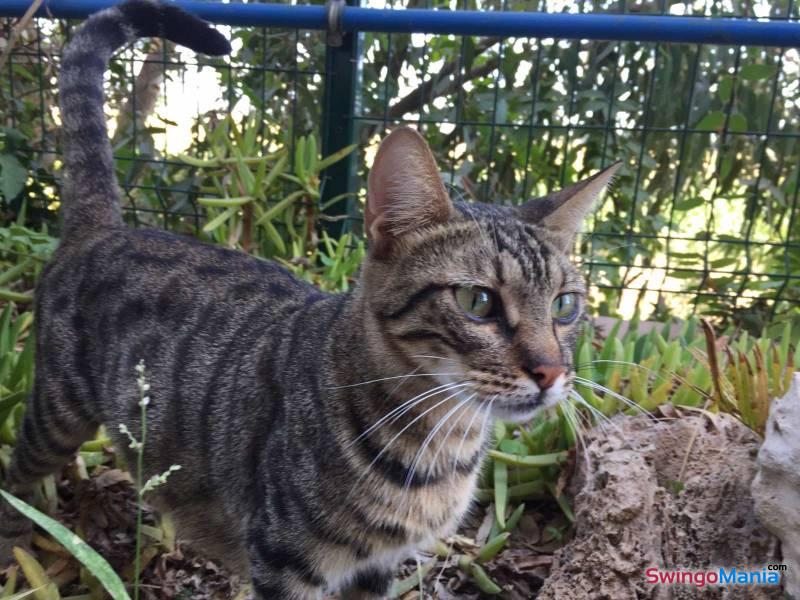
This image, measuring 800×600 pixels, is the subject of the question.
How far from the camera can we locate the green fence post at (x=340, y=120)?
3977mm

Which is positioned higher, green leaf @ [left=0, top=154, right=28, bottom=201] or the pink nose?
green leaf @ [left=0, top=154, right=28, bottom=201]

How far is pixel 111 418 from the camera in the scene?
7.68 feet

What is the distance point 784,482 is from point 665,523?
419 millimetres

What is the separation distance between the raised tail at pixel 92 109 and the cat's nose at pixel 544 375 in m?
1.65

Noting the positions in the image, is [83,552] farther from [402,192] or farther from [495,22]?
[495,22]

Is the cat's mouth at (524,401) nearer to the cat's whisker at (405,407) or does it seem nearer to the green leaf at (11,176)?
the cat's whisker at (405,407)

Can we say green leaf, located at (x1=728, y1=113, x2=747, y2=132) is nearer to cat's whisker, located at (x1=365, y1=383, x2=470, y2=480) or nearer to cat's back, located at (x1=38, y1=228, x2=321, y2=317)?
cat's back, located at (x1=38, y1=228, x2=321, y2=317)

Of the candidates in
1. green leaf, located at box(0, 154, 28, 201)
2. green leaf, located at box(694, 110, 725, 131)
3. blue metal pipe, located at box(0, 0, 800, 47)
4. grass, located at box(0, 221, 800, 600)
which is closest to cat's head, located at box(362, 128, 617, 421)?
grass, located at box(0, 221, 800, 600)

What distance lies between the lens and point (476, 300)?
179 centimetres

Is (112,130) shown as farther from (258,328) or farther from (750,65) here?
(750,65)

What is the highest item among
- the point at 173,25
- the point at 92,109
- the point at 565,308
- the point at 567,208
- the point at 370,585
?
the point at 173,25

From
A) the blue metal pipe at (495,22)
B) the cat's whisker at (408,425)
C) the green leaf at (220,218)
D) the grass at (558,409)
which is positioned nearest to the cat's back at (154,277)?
the grass at (558,409)

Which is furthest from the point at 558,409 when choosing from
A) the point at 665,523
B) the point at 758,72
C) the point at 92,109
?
the point at 758,72

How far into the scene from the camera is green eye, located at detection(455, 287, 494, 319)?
1.78 m
